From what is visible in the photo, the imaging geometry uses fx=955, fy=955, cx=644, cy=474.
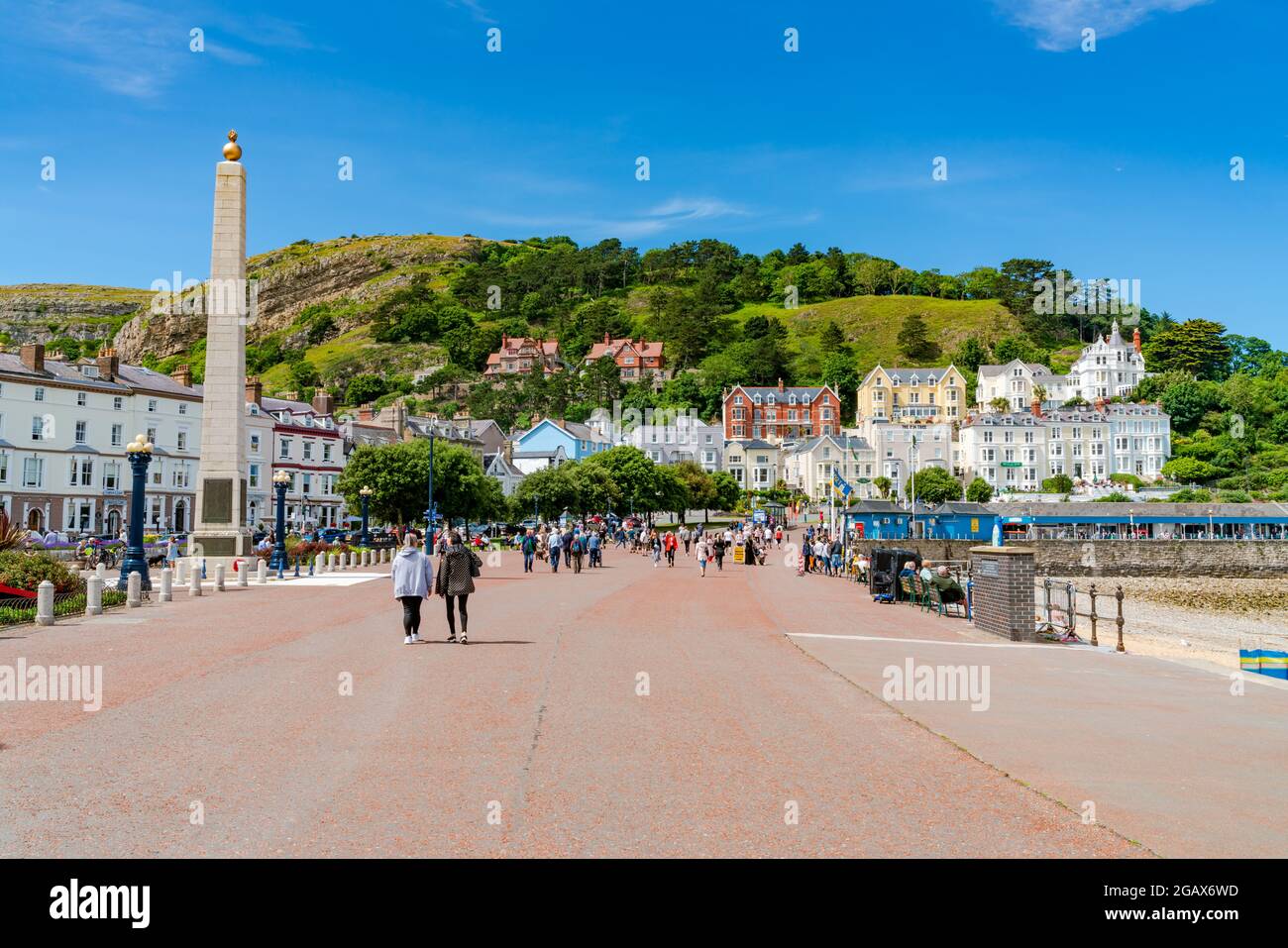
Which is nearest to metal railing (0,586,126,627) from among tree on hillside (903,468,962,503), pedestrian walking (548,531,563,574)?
pedestrian walking (548,531,563,574)

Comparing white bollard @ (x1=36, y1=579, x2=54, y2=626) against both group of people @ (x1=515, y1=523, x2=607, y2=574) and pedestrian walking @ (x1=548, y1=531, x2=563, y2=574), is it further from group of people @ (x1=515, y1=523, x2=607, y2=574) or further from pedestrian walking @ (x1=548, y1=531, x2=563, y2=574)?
pedestrian walking @ (x1=548, y1=531, x2=563, y2=574)

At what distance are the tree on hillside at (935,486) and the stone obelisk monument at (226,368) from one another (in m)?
90.7

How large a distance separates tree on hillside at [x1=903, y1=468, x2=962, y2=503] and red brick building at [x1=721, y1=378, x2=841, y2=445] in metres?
34.6

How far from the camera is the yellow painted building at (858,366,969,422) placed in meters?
151

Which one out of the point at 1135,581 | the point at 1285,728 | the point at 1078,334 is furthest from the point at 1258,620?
the point at 1078,334

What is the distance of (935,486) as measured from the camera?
11238 cm

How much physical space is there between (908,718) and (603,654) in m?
5.40

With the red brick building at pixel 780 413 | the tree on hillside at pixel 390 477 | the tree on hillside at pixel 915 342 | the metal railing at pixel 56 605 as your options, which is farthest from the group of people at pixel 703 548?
the tree on hillside at pixel 915 342

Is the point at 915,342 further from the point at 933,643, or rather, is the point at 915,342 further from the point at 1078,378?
the point at 933,643

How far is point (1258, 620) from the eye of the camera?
46.7m

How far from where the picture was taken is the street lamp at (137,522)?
23.3m

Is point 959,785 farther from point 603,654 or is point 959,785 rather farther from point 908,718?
point 603,654

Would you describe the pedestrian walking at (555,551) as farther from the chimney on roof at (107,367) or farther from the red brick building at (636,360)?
the red brick building at (636,360)

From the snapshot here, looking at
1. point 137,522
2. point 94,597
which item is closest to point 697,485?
point 137,522
